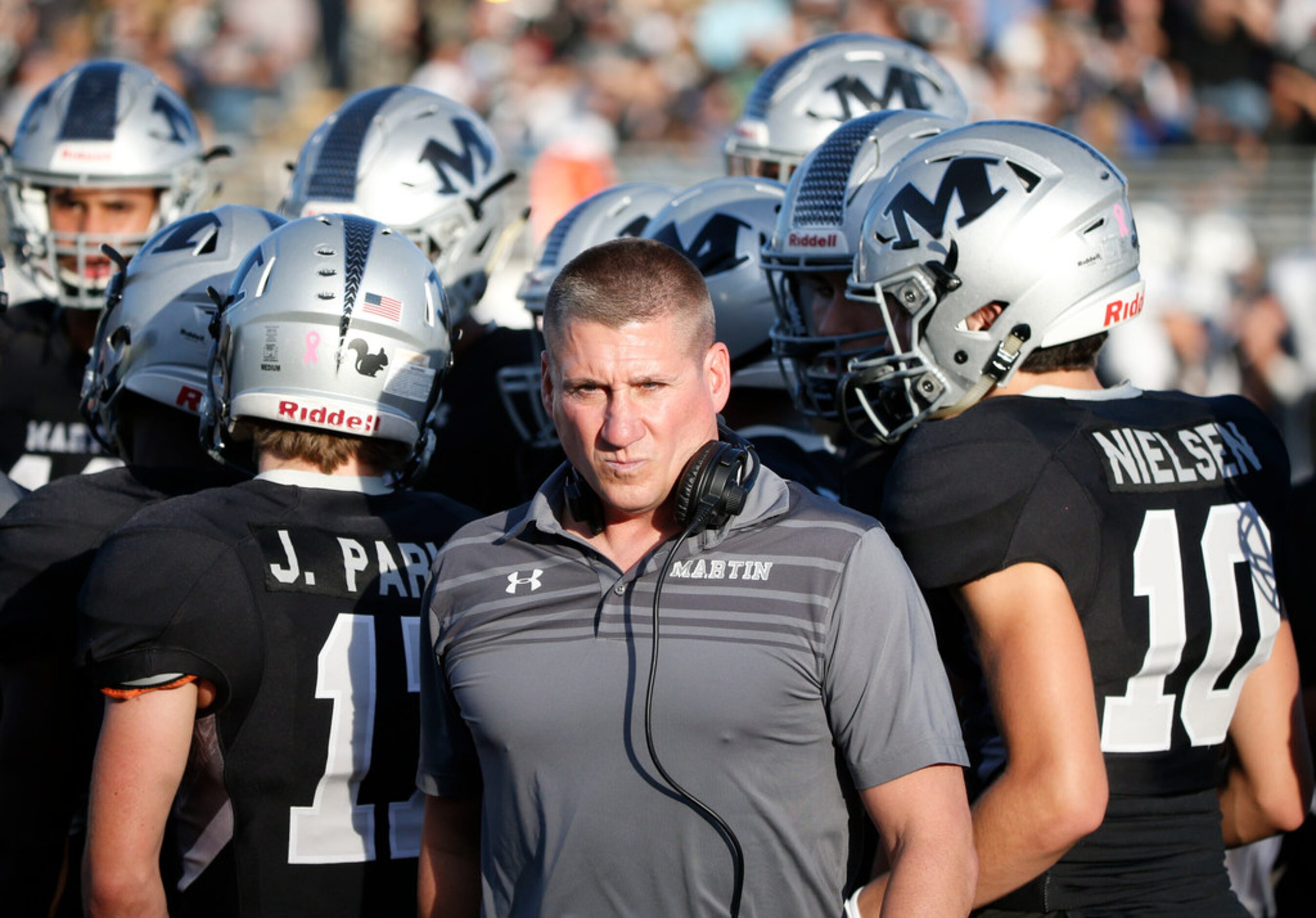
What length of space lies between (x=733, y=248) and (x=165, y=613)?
6.60 feet

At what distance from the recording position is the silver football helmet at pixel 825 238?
3.46 m

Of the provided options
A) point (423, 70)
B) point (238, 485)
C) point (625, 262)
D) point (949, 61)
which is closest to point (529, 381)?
point (238, 485)

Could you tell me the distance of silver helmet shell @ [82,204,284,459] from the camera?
11.8 feet

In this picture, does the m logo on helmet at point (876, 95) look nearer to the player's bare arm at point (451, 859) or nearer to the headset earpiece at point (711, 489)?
the headset earpiece at point (711, 489)

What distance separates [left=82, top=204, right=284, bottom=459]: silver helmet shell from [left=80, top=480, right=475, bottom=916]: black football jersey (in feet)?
2.56

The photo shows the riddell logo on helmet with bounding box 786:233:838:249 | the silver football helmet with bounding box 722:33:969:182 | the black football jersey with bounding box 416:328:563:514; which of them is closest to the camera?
the riddell logo on helmet with bounding box 786:233:838:249

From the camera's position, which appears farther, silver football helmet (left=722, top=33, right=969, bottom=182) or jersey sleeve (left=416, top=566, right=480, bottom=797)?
silver football helmet (left=722, top=33, right=969, bottom=182)

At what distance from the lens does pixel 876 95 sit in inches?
207

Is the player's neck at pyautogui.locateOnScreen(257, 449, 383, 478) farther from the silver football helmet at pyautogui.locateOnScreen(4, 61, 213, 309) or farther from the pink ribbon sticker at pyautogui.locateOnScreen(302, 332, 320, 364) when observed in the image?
the silver football helmet at pyautogui.locateOnScreen(4, 61, 213, 309)

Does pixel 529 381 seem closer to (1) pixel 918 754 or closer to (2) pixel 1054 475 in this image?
(2) pixel 1054 475

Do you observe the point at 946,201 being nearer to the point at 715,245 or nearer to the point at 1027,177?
the point at 1027,177

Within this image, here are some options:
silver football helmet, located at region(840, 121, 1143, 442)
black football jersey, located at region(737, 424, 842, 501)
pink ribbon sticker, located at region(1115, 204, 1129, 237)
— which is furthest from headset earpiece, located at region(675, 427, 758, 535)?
pink ribbon sticker, located at region(1115, 204, 1129, 237)

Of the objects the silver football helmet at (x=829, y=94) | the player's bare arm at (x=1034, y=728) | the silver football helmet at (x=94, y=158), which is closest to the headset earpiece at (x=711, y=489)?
the player's bare arm at (x=1034, y=728)

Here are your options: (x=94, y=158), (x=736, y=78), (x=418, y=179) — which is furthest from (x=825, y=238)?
(x=736, y=78)
